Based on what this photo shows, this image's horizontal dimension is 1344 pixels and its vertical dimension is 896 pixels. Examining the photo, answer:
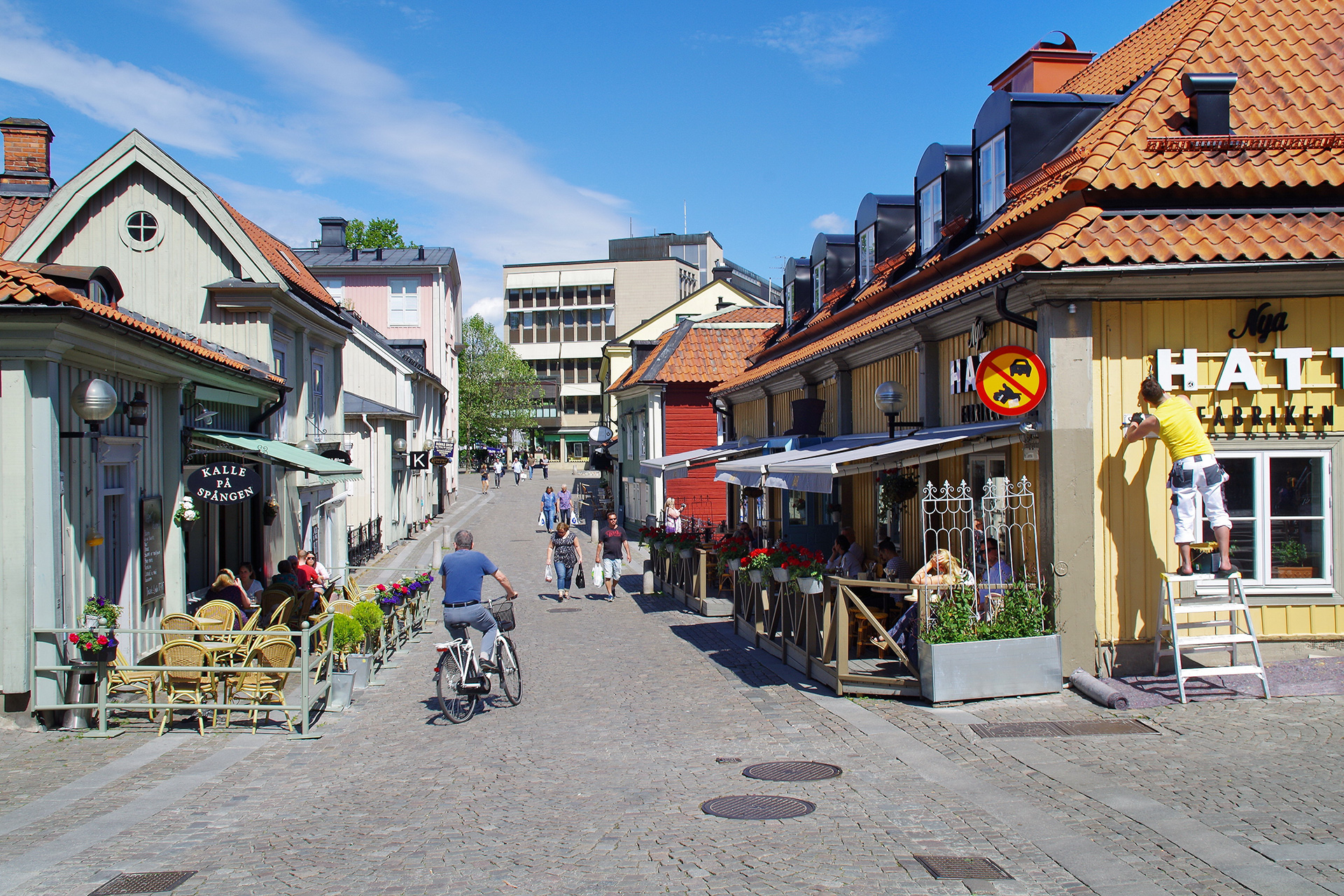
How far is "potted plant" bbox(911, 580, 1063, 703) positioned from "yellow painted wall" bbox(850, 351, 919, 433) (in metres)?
4.63

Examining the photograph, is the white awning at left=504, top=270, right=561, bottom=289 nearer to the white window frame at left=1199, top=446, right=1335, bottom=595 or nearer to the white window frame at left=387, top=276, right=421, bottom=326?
the white window frame at left=387, top=276, right=421, bottom=326

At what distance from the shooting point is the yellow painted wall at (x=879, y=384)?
1426cm

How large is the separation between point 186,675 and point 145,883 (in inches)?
172

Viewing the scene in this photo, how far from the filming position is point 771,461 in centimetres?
1444

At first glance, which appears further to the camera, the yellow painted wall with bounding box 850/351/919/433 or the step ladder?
the yellow painted wall with bounding box 850/351/919/433

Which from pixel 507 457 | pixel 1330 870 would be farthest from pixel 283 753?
pixel 507 457

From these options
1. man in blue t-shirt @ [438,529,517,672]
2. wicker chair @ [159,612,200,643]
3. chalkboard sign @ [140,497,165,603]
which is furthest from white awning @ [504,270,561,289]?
man in blue t-shirt @ [438,529,517,672]

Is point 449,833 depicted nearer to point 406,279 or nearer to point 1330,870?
point 1330,870

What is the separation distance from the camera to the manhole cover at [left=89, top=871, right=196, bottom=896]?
5574mm

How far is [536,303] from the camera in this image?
315ft

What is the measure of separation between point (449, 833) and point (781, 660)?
6.65m

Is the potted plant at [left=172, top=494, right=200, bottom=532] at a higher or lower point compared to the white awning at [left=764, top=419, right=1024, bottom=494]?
lower

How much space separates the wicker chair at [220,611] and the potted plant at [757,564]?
19.9 feet

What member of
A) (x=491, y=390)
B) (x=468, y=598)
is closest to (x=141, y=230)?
(x=468, y=598)
